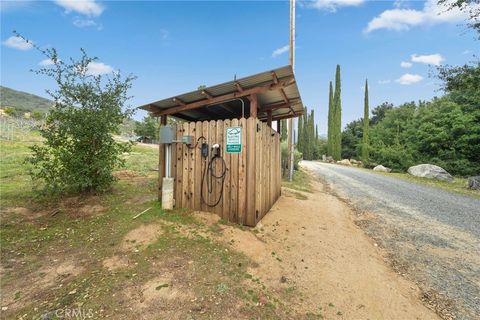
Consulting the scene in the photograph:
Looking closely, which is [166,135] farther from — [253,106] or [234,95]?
[253,106]

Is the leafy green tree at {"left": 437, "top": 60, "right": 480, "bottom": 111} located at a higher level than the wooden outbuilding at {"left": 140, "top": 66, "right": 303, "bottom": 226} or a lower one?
higher

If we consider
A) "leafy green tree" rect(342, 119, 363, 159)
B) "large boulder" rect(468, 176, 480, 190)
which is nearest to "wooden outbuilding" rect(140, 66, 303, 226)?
"large boulder" rect(468, 176, 480, 190)

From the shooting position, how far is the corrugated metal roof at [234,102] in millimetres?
3691

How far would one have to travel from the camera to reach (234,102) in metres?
5.13

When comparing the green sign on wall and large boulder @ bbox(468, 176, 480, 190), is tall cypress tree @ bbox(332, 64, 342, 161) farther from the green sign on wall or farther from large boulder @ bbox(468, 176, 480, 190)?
the green sign on wall

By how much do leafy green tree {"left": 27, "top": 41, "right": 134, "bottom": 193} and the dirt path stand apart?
10.8ft

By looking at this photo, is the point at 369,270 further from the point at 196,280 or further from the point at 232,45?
the point at 232,45

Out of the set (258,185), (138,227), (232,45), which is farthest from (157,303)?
(232,45)

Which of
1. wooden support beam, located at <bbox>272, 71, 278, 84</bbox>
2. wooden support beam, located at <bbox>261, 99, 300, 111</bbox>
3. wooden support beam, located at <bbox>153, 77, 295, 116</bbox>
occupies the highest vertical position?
wooden support beam, located at <bbox>272, 71, 278, 84</bbox>

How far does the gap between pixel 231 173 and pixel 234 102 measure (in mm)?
2038

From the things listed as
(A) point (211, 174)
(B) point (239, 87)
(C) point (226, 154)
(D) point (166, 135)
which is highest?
(B) point (239, 87)

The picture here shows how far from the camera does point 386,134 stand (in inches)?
894

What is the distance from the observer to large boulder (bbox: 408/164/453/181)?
12.1 m

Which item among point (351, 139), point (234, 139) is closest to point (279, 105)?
point (234, 139)
